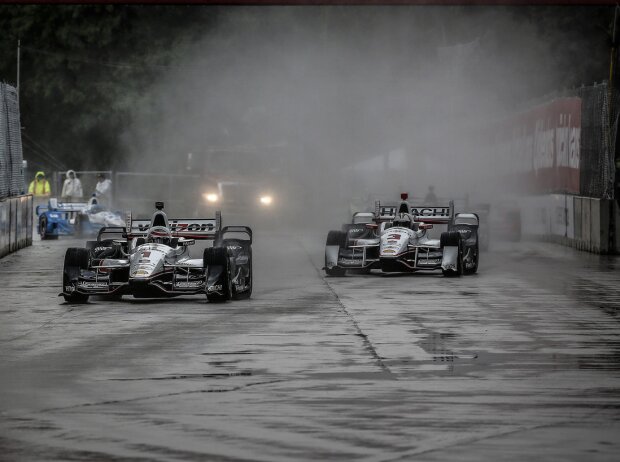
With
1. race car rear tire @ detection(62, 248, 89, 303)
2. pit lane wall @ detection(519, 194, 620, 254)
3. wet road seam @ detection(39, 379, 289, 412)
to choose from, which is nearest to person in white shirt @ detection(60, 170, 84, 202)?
pit lane wall @ detection(519, 194, 620, 254)

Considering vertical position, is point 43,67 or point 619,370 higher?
point 43,67

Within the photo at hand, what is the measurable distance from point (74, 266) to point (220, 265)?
2.13 meters

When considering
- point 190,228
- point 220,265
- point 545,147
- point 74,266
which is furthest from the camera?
point 545,147

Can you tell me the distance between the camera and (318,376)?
1409 cm

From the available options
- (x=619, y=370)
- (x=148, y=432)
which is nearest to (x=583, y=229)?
(x=619, y=370)

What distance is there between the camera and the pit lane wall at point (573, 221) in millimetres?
35406

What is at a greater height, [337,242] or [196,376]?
[337,242]

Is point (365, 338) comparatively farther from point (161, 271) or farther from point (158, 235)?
point (158, 235)

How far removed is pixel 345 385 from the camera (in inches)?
529

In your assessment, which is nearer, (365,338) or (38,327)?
(365,338)

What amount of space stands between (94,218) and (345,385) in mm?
31167

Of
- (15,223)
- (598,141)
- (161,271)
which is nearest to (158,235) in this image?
(161,271)

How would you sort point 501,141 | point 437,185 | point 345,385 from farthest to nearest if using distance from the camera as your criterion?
point 437,185, point 501,141, point 345,385

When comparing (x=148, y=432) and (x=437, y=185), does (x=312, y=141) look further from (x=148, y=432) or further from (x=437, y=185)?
(x=148, y=432)
